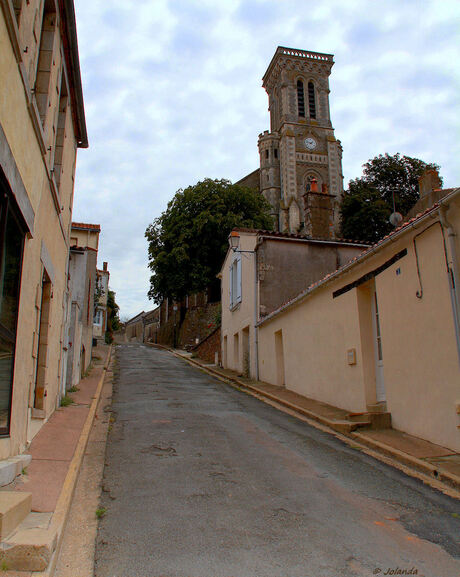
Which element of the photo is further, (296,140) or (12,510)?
(296,140)

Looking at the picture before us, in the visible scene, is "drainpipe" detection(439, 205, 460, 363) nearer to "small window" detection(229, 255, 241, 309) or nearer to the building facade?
the building facade

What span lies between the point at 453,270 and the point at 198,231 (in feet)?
87.4

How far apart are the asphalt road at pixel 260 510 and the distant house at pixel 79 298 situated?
4.77 metres

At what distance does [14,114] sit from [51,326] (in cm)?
402

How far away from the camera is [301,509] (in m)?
4.23

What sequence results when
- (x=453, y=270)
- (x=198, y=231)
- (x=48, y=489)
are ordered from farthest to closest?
(x=198, y=231), (x=453, y=270), (x=48, y=489)

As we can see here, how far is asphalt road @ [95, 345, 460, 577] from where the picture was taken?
3230 millimetres

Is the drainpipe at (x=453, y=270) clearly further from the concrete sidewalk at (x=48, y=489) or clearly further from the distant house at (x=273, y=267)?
the distant house at (x=273, y=267)

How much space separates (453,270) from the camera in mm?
5980

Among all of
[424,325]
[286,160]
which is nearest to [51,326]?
[424,325]

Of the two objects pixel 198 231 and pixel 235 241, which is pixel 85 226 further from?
pixel 198 231

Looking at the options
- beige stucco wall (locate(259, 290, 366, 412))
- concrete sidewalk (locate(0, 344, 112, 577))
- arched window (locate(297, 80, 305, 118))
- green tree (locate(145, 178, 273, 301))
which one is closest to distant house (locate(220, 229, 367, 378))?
beige stucco wall (locate(259, 290, 366, 412))

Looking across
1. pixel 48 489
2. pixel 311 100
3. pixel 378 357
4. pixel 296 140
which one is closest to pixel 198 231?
pixel 378 357

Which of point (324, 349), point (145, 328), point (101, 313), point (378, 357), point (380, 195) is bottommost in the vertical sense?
point (378, 357)
